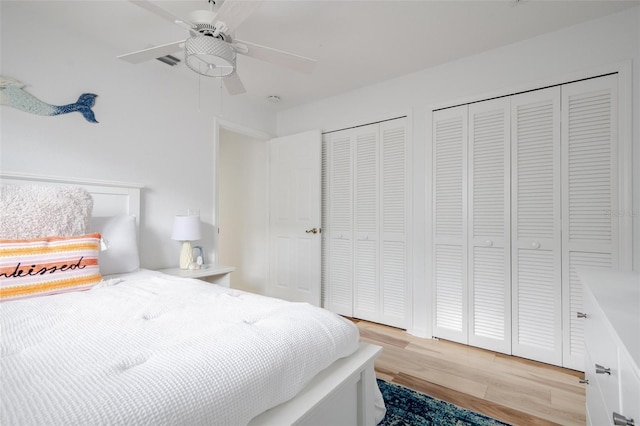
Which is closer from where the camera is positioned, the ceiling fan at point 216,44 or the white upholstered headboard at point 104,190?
the ceiling fan at point 216,44

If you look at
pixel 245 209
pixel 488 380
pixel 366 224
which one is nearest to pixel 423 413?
pixel 488 380

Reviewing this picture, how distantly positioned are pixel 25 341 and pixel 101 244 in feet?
3.49

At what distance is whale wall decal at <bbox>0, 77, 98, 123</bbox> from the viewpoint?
75.1 inches

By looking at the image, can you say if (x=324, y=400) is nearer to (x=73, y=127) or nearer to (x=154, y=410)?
(x=154, y=410)

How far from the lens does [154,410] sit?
630 mm

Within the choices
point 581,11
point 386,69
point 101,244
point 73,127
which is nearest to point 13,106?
point 73,127

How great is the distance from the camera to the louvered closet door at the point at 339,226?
10.8 ft

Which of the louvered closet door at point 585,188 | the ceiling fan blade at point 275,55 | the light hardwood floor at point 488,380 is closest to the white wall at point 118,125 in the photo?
the ceiling fan blade at point 275,55

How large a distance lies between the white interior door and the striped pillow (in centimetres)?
211

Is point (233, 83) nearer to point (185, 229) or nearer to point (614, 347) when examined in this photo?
point (185, 229)

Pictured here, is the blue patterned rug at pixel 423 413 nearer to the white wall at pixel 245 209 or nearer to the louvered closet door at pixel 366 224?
the louvered closet door at pixel 366 224

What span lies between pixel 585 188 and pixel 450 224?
3.06 ft

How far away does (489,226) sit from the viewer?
2.48 meters

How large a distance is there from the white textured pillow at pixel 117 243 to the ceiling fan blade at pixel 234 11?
1549mm
